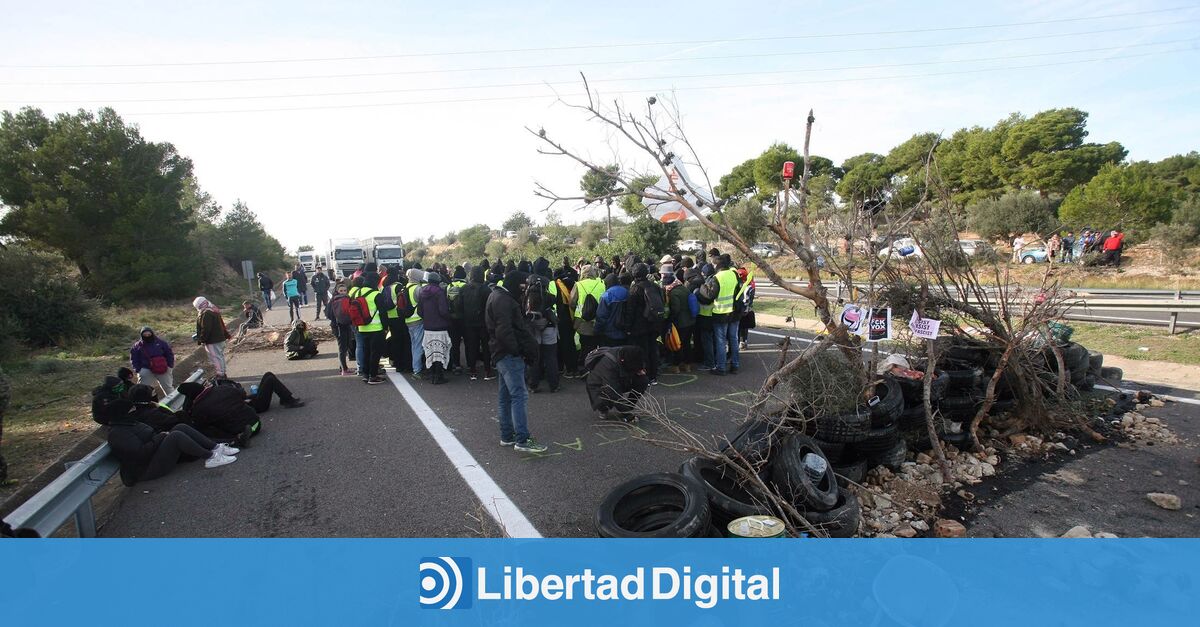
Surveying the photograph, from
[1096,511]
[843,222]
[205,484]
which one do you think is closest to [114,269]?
[205,484]

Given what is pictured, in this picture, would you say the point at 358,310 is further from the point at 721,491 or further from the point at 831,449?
the point at 831,449

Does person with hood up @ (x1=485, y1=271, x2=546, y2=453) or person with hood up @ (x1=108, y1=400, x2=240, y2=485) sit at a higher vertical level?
person with hood up @ (x1=485, y1=271, x2=546, y2=453)

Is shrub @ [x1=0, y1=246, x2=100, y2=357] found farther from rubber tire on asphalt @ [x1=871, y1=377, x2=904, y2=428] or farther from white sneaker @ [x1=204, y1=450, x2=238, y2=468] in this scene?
rubber tire on asphalt @ [x1=871, y1=377, x2=904, y2=428]

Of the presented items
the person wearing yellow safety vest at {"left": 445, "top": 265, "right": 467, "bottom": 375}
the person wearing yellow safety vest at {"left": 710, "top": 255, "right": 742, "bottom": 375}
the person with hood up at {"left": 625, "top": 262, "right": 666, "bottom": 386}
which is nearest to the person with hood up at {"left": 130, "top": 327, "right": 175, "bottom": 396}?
the person wearing yellow safety vest at {"left": 445, "top": 265, "right": 467, "bottom": 375}

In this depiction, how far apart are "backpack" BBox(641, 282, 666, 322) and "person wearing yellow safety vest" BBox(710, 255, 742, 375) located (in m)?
0.87

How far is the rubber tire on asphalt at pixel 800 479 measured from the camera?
13.0 feet

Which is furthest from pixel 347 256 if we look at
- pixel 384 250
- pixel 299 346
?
pixel 299 346

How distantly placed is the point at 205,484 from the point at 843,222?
21.7 feet

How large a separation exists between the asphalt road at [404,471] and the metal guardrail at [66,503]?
30 cm

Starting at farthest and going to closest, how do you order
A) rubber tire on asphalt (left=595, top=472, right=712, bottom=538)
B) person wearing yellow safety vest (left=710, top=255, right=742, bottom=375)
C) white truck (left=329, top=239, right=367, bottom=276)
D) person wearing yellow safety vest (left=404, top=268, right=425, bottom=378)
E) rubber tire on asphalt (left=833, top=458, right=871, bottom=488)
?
white truck (left=329, top=239, right=367, bottom=276) → person wearing yellow safety vest (left=404, top=268, right=425, bottom=378) → person wearing yellow safety vest (left=710, top=255, right=742, bottom=375) → rubber tire on asphalt (left=833, top=458, right=871, bottom=488) → rubber tire on asphalt (left=595, top=472, right=712, bottom=538)

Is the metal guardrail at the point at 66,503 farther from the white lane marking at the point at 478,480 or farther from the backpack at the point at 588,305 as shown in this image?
the backpack at the point at 588,305

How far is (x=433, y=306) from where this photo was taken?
8531 millimetres

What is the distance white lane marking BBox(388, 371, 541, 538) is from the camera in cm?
422

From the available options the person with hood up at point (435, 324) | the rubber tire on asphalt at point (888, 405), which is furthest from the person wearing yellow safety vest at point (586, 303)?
the rubber tire on asphalt at point (888, 405)
